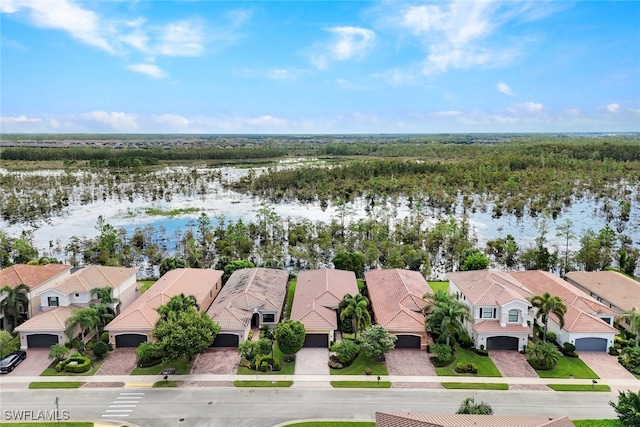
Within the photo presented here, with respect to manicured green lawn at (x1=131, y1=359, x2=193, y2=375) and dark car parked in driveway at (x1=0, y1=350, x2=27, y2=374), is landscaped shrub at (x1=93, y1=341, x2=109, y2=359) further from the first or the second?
dark car parked in driveway at (x1=0, y1=350, x2=27, y2=374)

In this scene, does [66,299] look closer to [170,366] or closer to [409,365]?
[170,366]

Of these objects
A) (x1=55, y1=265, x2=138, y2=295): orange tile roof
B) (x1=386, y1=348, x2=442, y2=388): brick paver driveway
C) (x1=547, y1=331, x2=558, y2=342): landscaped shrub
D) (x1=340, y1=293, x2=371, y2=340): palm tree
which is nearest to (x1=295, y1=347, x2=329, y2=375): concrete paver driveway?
(x1=340, y1=293, x2=371, y2=340): palm tree

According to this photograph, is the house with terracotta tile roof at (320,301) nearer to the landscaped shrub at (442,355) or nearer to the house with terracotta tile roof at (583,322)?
the landscaped shrub at (442,355)

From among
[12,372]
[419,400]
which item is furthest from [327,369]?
[12,372]

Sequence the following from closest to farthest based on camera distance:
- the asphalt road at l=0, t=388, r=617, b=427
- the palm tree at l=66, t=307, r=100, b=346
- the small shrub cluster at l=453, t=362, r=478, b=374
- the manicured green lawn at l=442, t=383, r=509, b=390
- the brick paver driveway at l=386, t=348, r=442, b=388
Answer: the asphalt road at l=0, t=388, r=617, b=427
the manicured green lawn at l=442, t=383, r=509, b=390
the brick paver driveway at l=386, t=348, r=442, b=388
the small shrub cluster at l=453, t=362, r=478, b=374
the palm tree at l=66, t=307, r=100, b=346

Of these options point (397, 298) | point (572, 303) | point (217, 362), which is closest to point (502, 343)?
point (572, 303)

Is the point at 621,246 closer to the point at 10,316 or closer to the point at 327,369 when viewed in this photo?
the point at 327,369
